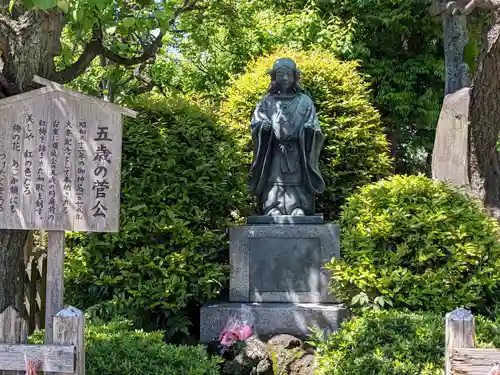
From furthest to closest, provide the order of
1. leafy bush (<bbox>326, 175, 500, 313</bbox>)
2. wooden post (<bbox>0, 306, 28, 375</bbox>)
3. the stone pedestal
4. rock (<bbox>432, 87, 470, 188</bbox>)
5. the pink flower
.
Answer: rock (<bbox>432, 87, 470, 188</bbox>) → the stone pedestal → the pink flower → leafy bush (<bbox>326, 175, 500, 313</bbox>) → wooden post (<bbox>0, 306, 28, 375</bbox>)

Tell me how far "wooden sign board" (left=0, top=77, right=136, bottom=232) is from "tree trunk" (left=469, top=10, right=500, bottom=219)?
196 inches

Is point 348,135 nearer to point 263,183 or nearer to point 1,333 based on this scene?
point 263,183

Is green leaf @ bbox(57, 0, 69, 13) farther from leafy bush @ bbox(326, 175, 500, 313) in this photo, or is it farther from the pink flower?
leafy bush @ bbox(326, 175, 500, 313)

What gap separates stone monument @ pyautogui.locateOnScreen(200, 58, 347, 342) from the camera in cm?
591

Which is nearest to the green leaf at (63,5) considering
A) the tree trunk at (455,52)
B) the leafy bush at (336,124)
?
the leafy bush at (336,124)

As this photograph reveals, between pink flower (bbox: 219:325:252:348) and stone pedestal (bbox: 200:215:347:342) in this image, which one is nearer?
pink flower (bbox: 219:325:252:348)

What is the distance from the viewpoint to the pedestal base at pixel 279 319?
5840 millimetres

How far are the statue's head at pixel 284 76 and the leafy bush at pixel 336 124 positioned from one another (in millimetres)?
1709

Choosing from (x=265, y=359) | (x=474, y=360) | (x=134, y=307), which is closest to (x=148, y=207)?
(x=134, y=307)

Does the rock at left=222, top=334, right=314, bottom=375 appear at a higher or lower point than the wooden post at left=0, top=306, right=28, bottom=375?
lower

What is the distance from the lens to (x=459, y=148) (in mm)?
7812

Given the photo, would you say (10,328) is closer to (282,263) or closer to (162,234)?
(162,234)

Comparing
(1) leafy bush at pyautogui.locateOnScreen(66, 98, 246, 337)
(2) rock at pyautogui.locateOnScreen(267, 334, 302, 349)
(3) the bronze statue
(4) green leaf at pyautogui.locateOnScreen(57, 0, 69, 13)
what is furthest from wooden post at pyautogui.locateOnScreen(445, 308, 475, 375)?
(3) the bronze statue

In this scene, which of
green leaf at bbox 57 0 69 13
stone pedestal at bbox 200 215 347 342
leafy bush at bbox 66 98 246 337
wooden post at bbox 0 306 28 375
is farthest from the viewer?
stone pedestal at bbox 200 215 347 342
